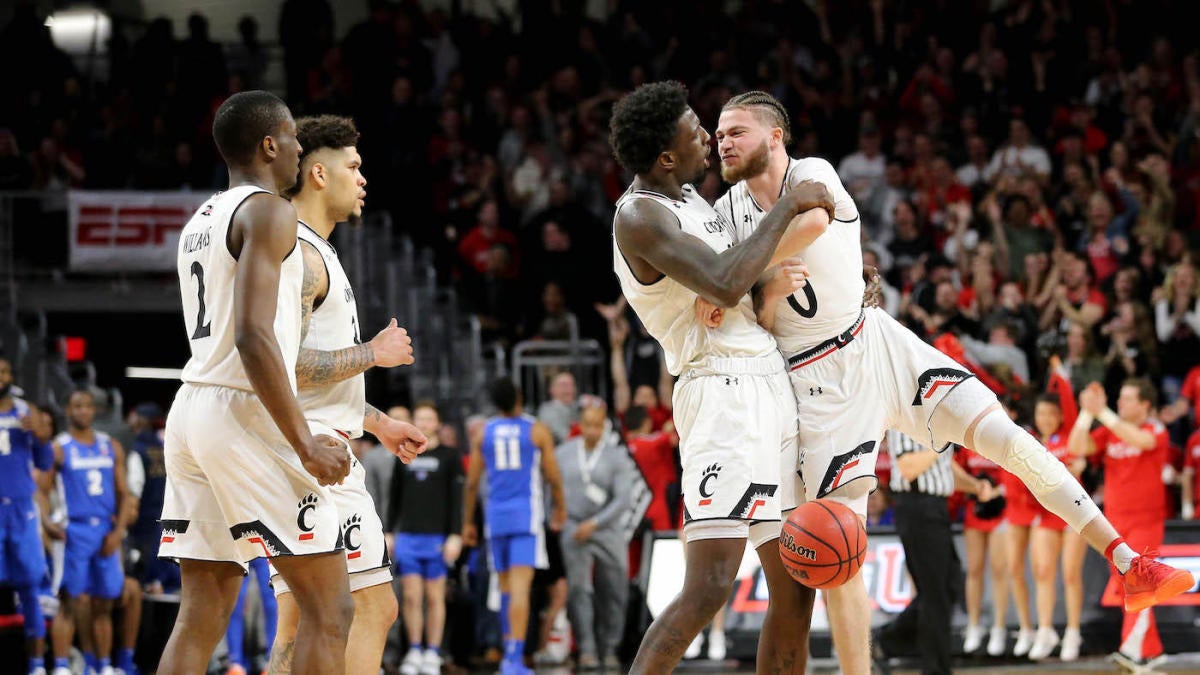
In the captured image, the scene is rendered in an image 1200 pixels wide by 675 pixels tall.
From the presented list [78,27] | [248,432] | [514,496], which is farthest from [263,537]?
[78,27]

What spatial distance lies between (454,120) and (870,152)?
191 inches

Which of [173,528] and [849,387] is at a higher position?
[849,387]

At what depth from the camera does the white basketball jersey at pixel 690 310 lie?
5715mm

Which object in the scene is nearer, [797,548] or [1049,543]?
[797,548]

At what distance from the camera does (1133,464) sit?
11414mm

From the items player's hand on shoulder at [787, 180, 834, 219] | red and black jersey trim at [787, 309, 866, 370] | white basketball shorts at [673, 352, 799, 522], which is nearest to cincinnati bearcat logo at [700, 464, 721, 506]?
white basketball shorts at [673, 352, 799, 522]

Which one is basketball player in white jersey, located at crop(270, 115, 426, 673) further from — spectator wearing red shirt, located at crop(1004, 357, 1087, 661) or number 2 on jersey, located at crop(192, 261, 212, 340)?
spectator wearing red shirt, located at crop(1004, 357, 1087, 661)

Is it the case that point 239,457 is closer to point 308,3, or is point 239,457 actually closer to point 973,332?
point 973,332

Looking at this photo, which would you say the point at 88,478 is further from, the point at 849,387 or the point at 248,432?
the point at 849,387

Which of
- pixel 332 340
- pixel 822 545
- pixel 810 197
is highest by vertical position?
pixel 810 197

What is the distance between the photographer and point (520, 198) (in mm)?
17016

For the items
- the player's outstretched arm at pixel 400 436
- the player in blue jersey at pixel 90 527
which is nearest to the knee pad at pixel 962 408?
the player's outstretched arm at pixel 400 436

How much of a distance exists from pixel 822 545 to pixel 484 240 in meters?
11.2

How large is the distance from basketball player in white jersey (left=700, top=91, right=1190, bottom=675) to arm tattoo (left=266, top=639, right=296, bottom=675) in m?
2.08
